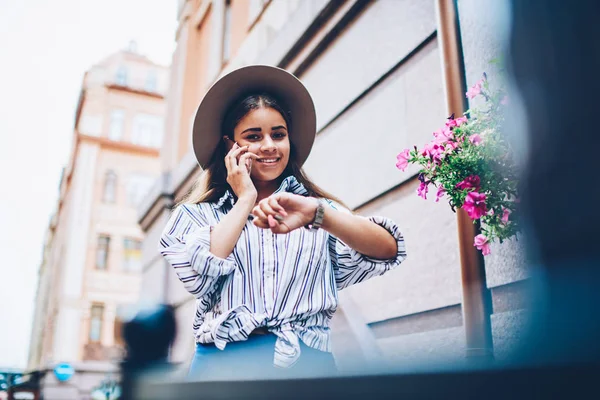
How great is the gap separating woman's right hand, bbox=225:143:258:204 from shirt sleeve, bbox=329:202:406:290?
24 cm

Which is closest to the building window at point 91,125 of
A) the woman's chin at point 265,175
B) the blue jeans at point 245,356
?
the woman's chin at point 265,175

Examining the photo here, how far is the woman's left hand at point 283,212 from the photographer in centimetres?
116

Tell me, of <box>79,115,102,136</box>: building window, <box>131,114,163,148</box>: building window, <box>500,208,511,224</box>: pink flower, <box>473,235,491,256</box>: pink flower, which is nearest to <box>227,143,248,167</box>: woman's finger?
<box>500,208,511,224</box>: pink flower

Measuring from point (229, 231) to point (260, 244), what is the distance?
0.14 metres

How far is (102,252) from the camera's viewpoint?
2370 centimetres

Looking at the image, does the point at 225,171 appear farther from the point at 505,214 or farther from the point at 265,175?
the point at 505,214

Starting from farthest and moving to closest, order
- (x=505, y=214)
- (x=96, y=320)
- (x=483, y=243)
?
1. (x=96, y=320)
2. (x=483, y=243)
3. (x=505, y=214)

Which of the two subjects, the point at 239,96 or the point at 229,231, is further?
the point at 239,96

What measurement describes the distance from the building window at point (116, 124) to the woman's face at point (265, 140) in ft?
84.4

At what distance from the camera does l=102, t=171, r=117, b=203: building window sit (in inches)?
969

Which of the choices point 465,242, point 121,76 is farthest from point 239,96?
point 121,76

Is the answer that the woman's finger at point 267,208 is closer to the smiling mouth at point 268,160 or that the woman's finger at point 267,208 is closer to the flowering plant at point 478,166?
the smiling mouth at point 268,160

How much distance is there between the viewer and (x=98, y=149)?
25453 millimetres

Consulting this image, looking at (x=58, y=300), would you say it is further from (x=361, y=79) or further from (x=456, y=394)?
(x=456, y=394)
